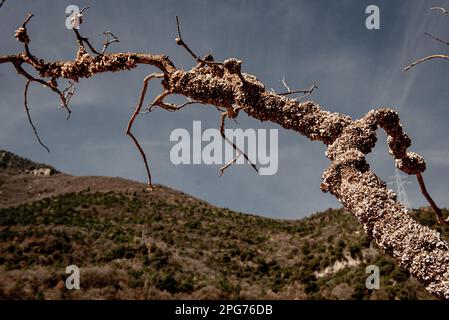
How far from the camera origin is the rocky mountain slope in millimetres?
21875

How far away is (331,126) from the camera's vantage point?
2.22 meters

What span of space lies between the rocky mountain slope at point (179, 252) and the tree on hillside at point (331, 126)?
10611mm

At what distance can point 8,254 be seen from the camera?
83.7 feet

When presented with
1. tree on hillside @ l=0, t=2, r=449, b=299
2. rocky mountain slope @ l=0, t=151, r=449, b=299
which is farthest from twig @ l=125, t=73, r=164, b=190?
rocky mountain slope @ l=0, t=151, r=449, b=299

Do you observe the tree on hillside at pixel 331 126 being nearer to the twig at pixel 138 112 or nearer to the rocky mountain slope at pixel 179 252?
the twig at pixel 138 112

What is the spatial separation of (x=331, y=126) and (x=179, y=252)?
2949 centimetres

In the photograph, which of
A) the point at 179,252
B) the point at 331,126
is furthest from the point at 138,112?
the point at 179,252

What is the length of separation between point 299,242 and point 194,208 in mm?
13393

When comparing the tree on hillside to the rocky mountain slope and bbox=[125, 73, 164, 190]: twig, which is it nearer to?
bbox=[125, 73, 164, 190]: twig

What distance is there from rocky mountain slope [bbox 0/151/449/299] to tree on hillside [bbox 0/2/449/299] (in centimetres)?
1061

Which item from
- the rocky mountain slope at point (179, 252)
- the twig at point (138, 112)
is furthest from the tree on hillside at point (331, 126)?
the rocky mountain slope at point (179, 252)

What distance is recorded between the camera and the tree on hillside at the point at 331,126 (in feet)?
5.59
